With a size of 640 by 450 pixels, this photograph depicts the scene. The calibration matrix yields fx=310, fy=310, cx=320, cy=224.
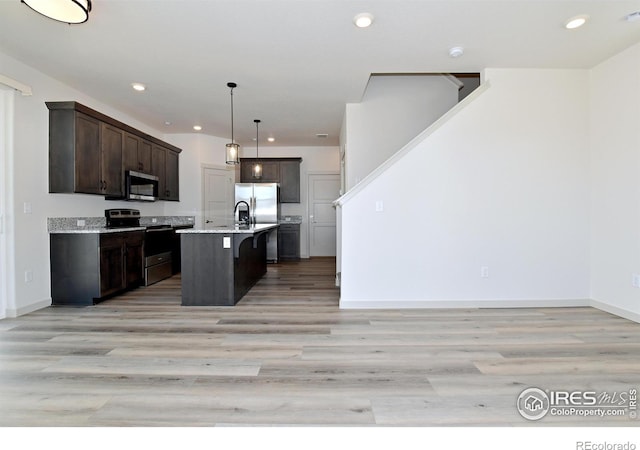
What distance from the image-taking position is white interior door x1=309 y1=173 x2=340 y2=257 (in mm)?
7820

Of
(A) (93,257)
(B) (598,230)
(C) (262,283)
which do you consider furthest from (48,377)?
(B) (598,230)

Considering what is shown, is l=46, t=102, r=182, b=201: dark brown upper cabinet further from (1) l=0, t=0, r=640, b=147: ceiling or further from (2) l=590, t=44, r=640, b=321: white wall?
(2) l=590, t=44, r=640, b=321: white wall

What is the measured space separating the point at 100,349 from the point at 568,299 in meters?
4.88

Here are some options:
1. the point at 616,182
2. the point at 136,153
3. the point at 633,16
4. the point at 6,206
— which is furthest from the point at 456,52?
the point at 6,206

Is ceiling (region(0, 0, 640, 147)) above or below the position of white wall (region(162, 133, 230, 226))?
above

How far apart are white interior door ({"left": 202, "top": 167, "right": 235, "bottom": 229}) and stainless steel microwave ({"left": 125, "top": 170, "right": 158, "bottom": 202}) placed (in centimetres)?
128

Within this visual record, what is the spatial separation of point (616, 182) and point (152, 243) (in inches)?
243

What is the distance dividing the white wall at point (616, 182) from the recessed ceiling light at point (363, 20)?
2.78 meters

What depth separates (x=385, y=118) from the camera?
4.77 m

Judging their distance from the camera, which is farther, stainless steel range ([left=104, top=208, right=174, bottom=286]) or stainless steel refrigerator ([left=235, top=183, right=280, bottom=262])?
stainless steel refrigerator ([left=235, top=183, right=280, bottom=262])

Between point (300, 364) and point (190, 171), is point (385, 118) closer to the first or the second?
point (300, 364)

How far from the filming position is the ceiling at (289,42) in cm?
254

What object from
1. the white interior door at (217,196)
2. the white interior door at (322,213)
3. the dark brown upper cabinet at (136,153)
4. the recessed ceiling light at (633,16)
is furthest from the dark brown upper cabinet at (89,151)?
the recessed ceiling light at (633,16)

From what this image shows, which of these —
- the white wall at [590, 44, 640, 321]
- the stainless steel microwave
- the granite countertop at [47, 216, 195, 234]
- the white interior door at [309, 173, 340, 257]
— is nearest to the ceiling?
the white wall at [590, 44, 640, 321]
